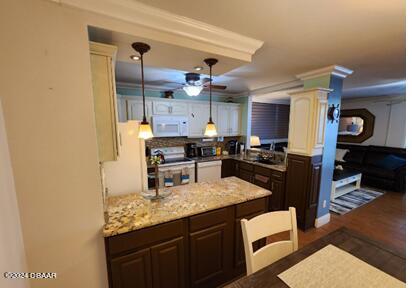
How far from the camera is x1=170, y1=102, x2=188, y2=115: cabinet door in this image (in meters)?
3.76

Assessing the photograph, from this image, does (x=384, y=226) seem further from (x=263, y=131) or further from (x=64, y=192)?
(x=64, y=192)

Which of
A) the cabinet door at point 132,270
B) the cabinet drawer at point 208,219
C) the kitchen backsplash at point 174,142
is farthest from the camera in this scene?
the kitchen backsplash at point 174,142

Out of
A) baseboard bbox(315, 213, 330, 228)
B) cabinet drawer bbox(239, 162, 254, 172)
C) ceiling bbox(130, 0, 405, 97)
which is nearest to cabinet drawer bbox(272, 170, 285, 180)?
cabinet drawer bbox(239, 162, 254, 172)

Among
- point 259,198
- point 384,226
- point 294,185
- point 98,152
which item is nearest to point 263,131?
point 294,185

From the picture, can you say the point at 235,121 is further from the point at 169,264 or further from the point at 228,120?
the point at 169,264

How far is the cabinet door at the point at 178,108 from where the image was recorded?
3764 mm

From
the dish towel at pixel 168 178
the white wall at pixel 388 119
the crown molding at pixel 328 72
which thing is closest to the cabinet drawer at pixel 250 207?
Answer: the dish towel at pixel 168 178

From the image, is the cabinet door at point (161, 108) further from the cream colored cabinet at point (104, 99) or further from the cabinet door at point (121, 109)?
the cream colored cabinet at point (104, 99)

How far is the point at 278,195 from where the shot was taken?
308 centimetres

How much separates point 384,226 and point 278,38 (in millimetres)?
3617

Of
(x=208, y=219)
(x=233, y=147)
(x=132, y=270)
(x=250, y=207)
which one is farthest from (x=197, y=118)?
(x=132, y=270)

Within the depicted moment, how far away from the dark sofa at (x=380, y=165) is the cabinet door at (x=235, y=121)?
11.4 feet

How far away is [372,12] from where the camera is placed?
1298 millimetres

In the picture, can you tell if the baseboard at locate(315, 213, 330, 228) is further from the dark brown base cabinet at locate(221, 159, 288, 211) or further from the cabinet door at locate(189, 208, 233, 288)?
the cabinet door at locate(189, 208, 233, 288)
